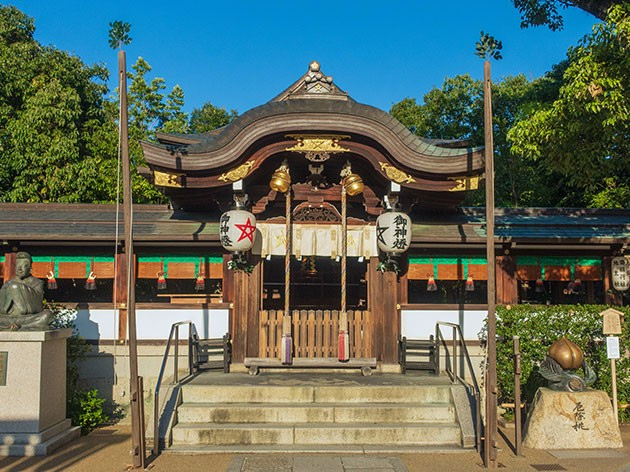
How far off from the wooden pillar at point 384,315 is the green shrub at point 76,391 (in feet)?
16.4

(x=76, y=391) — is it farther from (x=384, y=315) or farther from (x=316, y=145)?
(x=316, y=145)

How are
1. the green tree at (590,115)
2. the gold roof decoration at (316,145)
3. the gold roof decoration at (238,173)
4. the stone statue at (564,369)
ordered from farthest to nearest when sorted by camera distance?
the gold roof decoration at (238,173) < the gold roof decoration at (316,145) < the green tree at (590,115) < the stone statue at (564,369)

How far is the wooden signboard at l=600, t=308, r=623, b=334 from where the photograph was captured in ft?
29.3

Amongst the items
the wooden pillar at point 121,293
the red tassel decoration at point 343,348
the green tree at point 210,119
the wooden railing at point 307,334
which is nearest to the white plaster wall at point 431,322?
the wooden railing at point 307,334

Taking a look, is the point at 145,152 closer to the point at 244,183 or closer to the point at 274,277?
the point at 244,183

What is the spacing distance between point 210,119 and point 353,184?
1125 inches

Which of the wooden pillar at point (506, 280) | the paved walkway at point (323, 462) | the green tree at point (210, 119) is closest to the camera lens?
the paved walkway at point (323, 462)

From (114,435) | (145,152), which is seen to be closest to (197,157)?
(145,152)

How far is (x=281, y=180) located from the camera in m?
9.77

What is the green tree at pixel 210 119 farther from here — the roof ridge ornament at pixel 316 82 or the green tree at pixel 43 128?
the roof ridge ornament at pixel 316 82

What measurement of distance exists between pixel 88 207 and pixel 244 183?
15.5 feet

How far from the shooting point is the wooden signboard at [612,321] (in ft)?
29.3

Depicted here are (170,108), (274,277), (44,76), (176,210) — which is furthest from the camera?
(170,108)

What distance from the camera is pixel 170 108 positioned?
2745 centimetres
